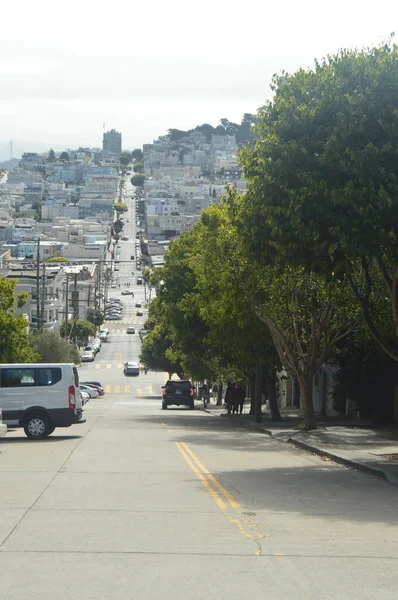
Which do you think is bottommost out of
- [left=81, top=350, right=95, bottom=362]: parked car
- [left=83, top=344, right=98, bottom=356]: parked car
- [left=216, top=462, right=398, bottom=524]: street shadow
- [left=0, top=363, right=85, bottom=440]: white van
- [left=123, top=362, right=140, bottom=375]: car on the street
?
[left=123, top=362, right=140, bottom=375]: car on the street

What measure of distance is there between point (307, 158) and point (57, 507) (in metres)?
8.67

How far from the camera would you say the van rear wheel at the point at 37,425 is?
90.0ft

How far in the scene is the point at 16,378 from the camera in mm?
27328

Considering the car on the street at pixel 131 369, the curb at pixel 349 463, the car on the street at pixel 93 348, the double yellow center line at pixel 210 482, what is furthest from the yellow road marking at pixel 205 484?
the car on the street at pixel 93 348

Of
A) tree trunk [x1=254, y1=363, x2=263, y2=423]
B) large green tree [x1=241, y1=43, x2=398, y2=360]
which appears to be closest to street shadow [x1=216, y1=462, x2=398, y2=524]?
large green tree [x1=241, y1=43, x2=398, y2=360]

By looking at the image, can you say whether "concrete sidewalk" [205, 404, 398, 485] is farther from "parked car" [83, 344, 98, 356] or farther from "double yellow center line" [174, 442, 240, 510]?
"parked car" [83, 344, 98, 356]

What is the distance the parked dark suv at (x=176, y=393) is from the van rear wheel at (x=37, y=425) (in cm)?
2992

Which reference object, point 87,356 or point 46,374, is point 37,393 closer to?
point 46,374

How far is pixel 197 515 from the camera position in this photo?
12.9 m

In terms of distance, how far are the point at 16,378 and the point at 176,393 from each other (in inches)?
1232

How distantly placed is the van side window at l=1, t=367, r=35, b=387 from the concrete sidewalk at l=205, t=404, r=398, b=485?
7.34m

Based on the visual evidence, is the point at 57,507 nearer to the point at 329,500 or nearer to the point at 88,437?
the point at 329,500

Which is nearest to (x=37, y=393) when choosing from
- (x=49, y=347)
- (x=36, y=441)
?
(x=36, y=441)

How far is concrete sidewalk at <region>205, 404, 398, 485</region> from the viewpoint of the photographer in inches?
782
